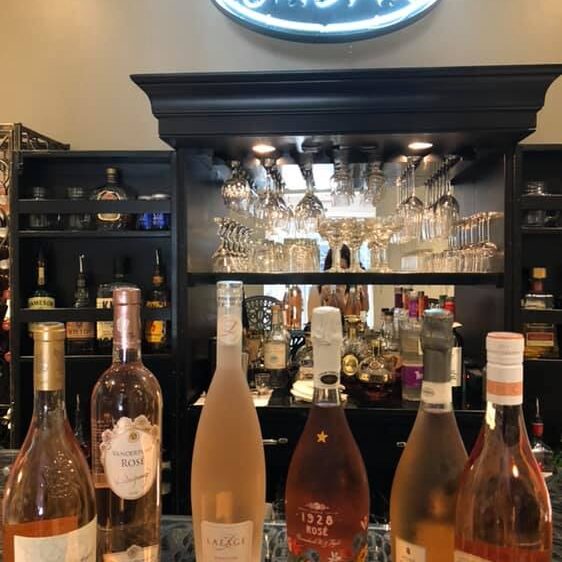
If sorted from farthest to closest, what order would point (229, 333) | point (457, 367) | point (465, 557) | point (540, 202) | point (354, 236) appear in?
point (354, 236) < point (457, 367) < point (540, 202) < point (229, 333) < point (465, 557)

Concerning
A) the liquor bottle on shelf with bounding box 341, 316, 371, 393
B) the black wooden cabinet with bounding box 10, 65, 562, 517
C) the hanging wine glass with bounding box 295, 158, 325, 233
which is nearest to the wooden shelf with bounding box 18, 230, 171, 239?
the black wooden cabinet with bounding box 10, 65, 562, 517

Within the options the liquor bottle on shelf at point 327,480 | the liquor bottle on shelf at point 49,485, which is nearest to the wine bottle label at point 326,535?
the liquor bottle on shelf at point 327,480

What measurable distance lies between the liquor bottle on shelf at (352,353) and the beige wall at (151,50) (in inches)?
41.4

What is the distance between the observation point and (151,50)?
2186 mm

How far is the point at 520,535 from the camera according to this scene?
502 mm

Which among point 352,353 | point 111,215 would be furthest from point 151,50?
point 352,353

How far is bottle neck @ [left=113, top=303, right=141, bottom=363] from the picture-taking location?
2.03ft

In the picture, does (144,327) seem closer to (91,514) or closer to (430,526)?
(91,514)

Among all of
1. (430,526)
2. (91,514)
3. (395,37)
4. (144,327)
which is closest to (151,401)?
(91,514)

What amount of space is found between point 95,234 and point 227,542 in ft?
4.56

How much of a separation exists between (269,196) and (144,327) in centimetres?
66

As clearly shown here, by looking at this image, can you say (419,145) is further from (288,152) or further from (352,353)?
(352,353)

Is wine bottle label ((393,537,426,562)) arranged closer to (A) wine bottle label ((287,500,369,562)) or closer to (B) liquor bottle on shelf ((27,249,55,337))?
(A) wine bottle label ((287,500,369,562))

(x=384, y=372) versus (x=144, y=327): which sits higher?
(x=144, y=327)
